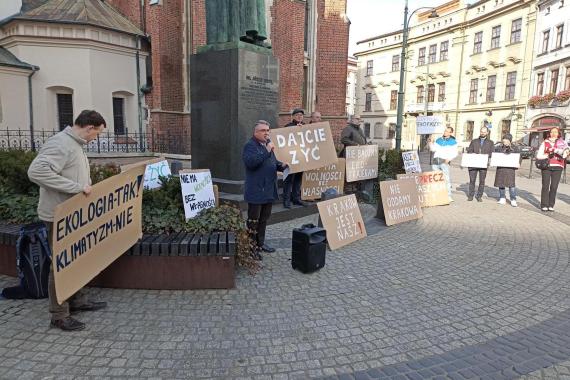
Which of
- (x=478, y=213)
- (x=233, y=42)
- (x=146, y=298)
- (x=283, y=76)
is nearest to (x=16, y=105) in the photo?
(x=283, y=76)

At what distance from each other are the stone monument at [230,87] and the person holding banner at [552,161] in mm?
6706

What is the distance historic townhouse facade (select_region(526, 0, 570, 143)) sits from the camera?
32312 millimetres

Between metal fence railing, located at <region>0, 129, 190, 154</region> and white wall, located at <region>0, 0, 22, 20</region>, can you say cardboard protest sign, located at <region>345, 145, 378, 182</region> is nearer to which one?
metal fence railing, located at <region>0, 129, 190, 154</region>

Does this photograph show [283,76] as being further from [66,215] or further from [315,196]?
[66,215]

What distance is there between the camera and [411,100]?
51.1 m

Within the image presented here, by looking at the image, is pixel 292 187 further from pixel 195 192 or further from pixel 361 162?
pixel 195 192

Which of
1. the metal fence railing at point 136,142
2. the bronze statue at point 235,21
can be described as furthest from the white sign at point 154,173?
the metal fence railing at point 136,142

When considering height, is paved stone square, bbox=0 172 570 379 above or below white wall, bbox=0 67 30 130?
below

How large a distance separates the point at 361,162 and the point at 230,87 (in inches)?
153

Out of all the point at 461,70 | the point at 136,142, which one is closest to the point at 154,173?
the point at 136,142

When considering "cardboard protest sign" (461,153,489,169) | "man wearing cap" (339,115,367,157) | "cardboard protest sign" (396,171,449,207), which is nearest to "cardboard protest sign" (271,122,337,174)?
"man wearing cap" (339,115,367,157)

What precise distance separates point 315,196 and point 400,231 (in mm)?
2066

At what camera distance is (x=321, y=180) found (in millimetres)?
8312

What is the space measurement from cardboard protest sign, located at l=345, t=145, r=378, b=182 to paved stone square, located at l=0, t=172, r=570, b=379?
3643 mm
